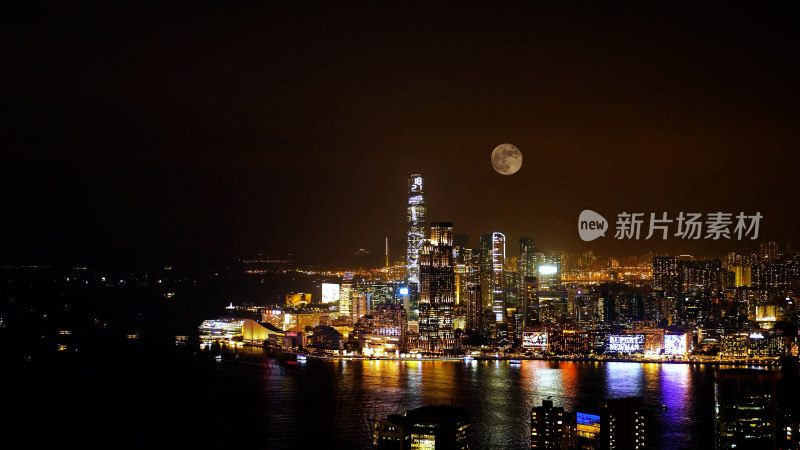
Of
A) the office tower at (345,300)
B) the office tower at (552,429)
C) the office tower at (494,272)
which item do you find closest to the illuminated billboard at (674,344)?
the office tower at (494,272)

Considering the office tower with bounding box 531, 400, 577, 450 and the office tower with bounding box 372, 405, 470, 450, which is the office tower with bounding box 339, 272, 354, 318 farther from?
the office tower with bounding box 372, 405, 470, 450

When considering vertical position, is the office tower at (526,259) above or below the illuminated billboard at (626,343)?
above

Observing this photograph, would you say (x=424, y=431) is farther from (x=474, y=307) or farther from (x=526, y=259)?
(x=526, y=259)

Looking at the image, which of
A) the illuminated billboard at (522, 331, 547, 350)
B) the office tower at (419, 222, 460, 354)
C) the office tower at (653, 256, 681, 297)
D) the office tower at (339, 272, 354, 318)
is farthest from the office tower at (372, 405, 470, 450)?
the office tower at (339, 272, 354, 318)

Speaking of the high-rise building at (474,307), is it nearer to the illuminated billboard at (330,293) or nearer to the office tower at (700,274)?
the office tower at (700,274)

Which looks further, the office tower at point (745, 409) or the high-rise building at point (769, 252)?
the high-rise building at point (769, 252)

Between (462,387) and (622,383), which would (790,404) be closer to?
(622,383)
